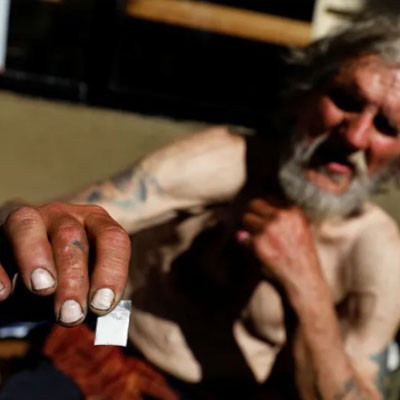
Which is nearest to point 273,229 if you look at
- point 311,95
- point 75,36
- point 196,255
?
point 196,255

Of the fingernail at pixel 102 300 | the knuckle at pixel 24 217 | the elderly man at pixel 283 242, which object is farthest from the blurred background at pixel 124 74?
the fingernail at pixel 102 300

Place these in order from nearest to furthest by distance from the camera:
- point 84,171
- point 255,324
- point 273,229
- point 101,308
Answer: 1. point 101,308
2. point 273,229
3. point 255,324
4. point 84,171

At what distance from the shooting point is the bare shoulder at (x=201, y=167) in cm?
239

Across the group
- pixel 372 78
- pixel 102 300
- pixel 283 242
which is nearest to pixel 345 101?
pixel 372 78

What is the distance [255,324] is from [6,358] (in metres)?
0.76

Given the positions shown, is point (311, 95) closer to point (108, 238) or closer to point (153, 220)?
point (153, 220)

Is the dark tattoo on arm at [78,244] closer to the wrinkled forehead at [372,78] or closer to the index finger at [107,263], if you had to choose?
the index finger at [107,263]

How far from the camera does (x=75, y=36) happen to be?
3.83 meters

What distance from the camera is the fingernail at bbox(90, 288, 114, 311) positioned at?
1.04 meters

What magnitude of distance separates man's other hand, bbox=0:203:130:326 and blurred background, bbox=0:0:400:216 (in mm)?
2609

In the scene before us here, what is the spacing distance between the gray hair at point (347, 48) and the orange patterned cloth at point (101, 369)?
968mm

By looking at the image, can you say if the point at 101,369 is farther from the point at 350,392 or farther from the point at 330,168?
the point at 330,168

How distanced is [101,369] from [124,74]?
1.87 metres

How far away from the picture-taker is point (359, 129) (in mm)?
2219
